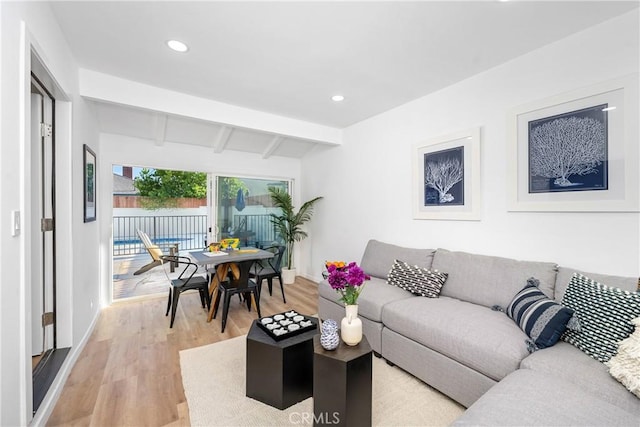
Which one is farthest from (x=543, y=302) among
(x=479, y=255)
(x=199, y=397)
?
(x=199, y=397)

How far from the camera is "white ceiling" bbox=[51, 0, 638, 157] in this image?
5.90 feet

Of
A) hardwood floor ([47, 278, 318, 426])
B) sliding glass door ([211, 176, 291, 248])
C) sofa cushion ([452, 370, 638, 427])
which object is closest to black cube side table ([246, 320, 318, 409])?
hardwood floor ([47, 278, 318, 426])

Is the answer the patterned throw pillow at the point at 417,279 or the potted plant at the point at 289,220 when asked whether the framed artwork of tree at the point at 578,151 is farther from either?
the potted plant at the point at 289,220

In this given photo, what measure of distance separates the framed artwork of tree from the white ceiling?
20.3 inches

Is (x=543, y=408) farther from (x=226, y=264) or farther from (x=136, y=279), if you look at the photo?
(x=136, y=279)

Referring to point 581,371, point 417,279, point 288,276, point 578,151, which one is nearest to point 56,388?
point 417,279

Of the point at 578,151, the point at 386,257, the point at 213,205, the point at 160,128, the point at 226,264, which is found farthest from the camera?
the point at 213,205

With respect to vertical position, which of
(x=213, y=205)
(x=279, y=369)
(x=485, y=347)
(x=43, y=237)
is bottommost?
(x=279, y=369)

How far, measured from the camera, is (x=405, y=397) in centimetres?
190

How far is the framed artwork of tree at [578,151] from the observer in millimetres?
1812

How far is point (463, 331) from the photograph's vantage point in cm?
183

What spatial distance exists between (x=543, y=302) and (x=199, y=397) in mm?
2351

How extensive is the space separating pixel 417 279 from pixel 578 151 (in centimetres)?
158

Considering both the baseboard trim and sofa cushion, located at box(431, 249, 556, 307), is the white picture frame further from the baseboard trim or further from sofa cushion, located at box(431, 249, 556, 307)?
the baseboard trim
